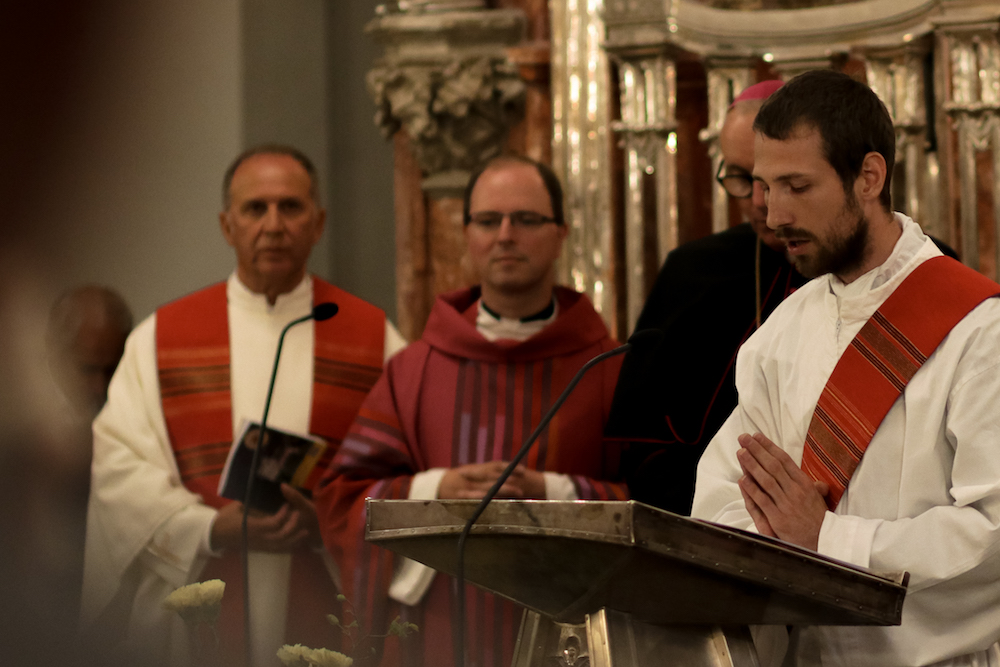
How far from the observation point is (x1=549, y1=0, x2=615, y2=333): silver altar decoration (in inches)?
177

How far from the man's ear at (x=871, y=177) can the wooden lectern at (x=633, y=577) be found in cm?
72

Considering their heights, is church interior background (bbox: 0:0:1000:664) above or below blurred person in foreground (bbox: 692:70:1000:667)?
above

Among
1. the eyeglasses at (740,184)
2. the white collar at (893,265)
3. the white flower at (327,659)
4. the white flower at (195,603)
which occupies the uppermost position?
the eyeglasses at (740,184)

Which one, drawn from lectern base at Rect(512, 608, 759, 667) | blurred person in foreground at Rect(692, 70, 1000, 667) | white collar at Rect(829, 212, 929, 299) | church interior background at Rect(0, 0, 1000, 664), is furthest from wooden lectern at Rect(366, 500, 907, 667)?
church interior background at Rect(0, 0, 1000, 664)

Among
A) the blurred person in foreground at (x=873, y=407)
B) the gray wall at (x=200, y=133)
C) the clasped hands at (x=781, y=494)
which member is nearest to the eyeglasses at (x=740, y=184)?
the blurred person in foreground at (x=873, y=407)

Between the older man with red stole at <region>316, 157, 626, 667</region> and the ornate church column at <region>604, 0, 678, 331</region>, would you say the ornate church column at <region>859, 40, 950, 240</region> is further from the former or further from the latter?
the older man with red stole at <region>316, 157, 626, 667</region>

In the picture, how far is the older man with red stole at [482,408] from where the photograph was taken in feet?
11.1

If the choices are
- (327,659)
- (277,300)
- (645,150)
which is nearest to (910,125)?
(645,150)

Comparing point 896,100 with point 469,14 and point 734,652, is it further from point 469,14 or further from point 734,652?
point 734,652

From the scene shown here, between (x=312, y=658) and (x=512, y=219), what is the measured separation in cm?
179

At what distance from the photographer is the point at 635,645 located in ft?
6.30

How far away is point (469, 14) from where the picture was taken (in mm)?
4883

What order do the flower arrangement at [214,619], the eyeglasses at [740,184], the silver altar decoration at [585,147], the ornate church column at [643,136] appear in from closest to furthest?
1. the flower arrangement at [214,619]
2. the eyeglasses at [740,184]
3. the ornate church column at [643,136]
4. the silver altar decoration at [585,147]

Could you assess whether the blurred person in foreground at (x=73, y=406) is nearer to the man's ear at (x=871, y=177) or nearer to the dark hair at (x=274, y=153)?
the dark hair at (x=274, y=153)
